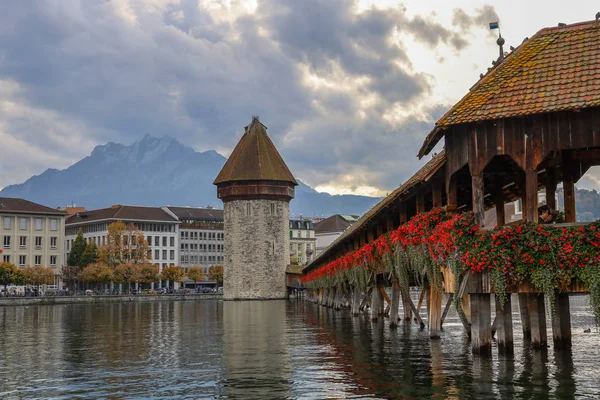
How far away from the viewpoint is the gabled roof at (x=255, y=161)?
7719 cm

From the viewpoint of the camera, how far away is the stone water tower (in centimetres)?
7644

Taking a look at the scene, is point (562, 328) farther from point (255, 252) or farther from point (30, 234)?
point (30, 234)

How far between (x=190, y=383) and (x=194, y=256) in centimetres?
10873

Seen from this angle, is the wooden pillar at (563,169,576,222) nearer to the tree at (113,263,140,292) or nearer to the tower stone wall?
the tower stone wall

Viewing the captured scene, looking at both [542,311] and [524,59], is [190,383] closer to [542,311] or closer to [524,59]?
[542,311]

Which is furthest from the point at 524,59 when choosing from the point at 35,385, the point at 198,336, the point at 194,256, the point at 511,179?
the point at 194,256

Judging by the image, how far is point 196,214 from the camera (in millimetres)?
124812

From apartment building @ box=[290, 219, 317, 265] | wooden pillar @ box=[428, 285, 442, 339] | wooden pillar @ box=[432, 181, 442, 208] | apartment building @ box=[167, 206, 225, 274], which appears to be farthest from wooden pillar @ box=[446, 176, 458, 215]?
apartment building @ box=[290, 219, 317, 265]

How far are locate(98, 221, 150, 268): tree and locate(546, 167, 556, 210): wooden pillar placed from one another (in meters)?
73.2

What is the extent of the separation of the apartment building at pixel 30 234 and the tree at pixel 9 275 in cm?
900

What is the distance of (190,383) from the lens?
1415 cm

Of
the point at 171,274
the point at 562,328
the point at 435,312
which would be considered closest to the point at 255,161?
the point at 171,274

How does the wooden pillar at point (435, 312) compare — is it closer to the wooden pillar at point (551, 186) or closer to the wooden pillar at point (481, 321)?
the wooden pillar at point (551, 186)

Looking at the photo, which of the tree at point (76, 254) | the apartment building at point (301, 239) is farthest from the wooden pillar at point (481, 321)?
the apartment building at point (301, 239)
